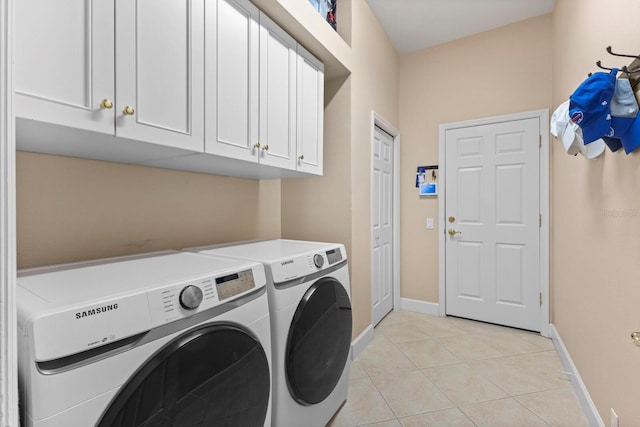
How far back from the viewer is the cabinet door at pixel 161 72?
3.18 feet

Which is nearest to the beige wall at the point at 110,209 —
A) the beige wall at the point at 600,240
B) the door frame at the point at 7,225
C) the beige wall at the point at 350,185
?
the beige wall at the point at 350,185

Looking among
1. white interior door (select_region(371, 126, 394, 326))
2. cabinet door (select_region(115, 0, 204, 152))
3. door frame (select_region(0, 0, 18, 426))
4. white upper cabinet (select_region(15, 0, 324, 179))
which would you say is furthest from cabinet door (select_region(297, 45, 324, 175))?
door frame (select_region(0, 0, 18, 426))

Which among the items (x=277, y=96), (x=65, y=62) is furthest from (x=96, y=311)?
(x=277, y=96)

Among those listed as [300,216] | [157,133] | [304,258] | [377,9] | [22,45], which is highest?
[377,9]

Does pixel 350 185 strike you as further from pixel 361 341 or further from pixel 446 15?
pixel 446 15

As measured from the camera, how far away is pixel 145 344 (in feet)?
2.44

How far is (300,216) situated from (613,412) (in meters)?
2.03

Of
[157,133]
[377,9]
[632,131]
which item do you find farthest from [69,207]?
[377,9]

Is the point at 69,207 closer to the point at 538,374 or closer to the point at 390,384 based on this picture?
the point at 390,384

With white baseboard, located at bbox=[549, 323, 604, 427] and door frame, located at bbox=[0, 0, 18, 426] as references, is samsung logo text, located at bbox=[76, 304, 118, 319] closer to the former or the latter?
door frame, located at bbox=[0, 0, 18, 426]

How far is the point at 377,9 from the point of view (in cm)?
269

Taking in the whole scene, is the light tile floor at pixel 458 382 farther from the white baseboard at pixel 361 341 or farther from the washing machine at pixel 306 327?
the washing machine at pixel 306 327

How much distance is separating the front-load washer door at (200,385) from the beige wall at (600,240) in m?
1.48

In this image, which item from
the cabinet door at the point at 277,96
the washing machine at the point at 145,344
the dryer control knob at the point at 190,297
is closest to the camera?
the washing machine at the point at 145,344
